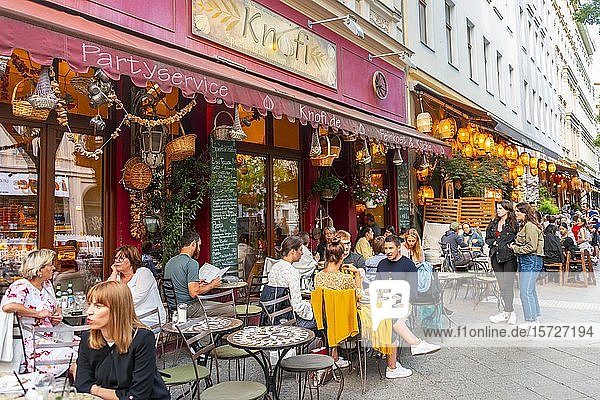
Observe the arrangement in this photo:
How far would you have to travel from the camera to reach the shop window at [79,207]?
664cm

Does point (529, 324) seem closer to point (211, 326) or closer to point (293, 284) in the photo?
point (293, 284)

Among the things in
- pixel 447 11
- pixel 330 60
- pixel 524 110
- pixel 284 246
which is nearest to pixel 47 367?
pixel 284 246

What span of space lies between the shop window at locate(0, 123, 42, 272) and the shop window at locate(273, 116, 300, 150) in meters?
4.71

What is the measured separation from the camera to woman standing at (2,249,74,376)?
457 centimetres

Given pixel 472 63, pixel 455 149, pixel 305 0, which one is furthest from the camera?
pixel 472 63

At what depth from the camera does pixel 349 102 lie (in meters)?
10.9

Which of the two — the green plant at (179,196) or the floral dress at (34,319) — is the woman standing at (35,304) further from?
the green plant at (179,196)

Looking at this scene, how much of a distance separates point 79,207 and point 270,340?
11.9ft

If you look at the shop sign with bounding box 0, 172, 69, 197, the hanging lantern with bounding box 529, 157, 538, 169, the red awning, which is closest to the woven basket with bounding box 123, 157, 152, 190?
the shop sign with bounding box 0, 172, 69, 197

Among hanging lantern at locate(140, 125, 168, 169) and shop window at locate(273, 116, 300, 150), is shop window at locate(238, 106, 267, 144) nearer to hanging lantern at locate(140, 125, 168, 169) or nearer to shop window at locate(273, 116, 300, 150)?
shop window at locate(273, 116, 300, 150)

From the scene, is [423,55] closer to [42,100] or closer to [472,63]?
[472,63]

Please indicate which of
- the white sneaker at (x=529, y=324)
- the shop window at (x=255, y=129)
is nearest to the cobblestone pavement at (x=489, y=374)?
the white sneaker at (x=529, y=324)

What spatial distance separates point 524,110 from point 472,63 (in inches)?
345

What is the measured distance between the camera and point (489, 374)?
5.89 metres
